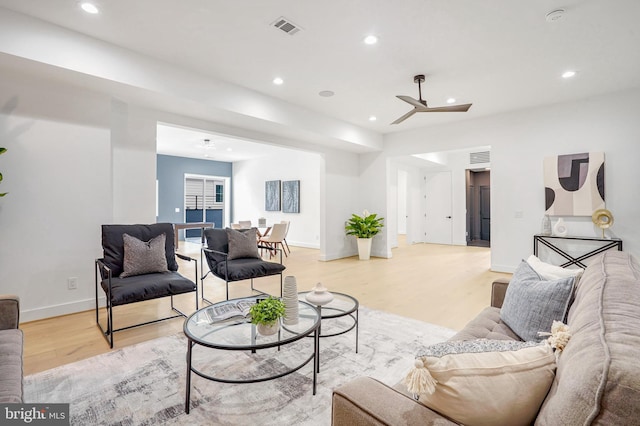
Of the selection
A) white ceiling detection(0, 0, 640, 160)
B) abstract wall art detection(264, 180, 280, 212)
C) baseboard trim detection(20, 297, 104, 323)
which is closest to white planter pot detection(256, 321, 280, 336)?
white ceiling detection(0, 0, 640, 160)

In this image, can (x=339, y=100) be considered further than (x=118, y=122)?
Yes

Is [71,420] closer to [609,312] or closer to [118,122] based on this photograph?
[609,312]

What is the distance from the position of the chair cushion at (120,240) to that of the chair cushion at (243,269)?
50 centimetres

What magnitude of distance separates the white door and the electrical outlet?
8834 millimetres

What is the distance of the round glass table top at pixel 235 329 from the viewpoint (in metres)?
1.77

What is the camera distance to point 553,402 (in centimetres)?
72

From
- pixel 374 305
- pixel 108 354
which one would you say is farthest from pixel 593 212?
pixel 108 354

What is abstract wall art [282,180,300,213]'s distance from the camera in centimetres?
913

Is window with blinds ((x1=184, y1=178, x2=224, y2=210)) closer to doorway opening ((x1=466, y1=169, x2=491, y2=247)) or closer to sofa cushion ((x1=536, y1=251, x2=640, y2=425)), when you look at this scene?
doorway opening ((x1=466, y1=169, x2=491, y2=247))

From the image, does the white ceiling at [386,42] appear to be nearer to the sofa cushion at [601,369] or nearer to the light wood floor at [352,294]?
the sofa cushion at [601,369]

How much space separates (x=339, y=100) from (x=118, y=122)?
3.04 m

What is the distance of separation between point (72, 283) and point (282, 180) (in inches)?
261

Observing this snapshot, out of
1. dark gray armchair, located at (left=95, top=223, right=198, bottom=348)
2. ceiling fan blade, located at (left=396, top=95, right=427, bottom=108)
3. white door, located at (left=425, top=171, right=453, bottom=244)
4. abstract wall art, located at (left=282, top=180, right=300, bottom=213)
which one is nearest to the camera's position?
dark gray armchair, located at (left=95, top=223, right=198, bottom=348)

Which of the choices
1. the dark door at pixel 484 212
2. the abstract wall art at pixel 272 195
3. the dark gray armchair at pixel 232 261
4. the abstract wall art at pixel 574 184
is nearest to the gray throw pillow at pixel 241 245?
the dark gray armchair at pixel 232 261
